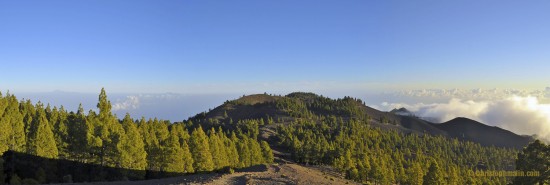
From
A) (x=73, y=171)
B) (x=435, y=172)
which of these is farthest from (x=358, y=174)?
(x=73, y=171)

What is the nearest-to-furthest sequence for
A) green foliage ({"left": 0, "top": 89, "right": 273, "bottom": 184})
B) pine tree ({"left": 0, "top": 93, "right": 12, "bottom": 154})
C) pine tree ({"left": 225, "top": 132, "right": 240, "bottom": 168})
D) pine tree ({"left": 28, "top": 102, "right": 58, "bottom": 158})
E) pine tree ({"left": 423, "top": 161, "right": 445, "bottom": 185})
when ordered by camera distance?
pine tree ({"left": 0, "top": 93, "right": 12, "bottom": 154}) → pine tree ({"left": 28, "top": 102, "right": 58, "bottom": 158}) → green foliage ({"left": 0, "top": 89, "right": 273, "bottom": 184}) → pine tree ({"left": 423, "top": 161, "right": 445, "bottom": 185}) → pine tree ({"left": 225, "top": 132, "right": 240, "bottom": 168})

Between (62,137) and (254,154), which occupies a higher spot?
(62,137)

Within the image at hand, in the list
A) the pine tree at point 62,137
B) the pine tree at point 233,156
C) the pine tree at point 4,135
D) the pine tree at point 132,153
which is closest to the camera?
the pine tree at point 4,135

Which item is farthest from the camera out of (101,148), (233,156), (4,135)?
(233,156)

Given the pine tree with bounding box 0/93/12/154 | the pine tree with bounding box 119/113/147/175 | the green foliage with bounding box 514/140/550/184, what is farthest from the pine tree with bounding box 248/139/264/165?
the green foliage with bounding box 514/140/550/184

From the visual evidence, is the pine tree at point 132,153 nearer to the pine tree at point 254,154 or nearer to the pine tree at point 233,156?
the pine tree at point 233,156

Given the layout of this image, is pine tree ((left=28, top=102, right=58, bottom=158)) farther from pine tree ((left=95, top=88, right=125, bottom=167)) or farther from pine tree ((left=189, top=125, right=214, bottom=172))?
pine tree ((left=189, top=125, right=214, bottom=172))

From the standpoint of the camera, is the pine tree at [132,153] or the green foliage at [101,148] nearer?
the green foliage at [101,148]

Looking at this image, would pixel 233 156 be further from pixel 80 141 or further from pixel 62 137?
pixel 62 137

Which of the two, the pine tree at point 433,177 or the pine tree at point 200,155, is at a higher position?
the pine tree at point 200,155

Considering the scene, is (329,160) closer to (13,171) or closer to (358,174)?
(358,174)

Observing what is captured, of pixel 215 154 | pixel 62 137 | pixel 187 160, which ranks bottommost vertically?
pixel 215 154

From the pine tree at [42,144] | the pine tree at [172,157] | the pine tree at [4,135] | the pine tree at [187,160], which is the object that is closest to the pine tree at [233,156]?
the pine tree at [187,160]

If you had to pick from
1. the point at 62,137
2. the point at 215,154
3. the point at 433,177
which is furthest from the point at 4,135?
the point at 433,177
